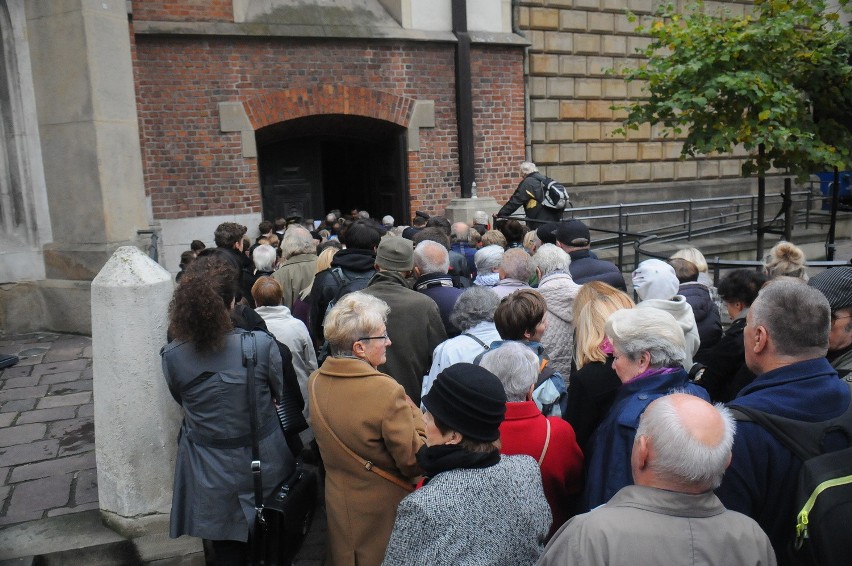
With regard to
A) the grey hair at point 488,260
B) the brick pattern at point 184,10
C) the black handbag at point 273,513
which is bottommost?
the black handbag at point 273,513

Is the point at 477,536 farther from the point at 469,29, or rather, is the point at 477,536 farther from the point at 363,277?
the point at 469,29

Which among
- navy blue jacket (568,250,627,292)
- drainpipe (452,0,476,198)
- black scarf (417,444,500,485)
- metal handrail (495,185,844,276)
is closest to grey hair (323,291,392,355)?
black scarf (417,444,500,485)

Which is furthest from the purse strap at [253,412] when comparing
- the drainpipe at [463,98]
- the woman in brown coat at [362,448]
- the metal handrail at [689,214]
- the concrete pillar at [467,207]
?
the metal handrail at [689,214]

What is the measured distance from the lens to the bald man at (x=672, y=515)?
180 centimetres

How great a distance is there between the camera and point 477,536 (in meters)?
2.08

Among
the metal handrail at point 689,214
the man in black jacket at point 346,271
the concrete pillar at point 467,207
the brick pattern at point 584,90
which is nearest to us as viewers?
the man in black jacket at point 346,271

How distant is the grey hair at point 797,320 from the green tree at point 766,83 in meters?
5.95

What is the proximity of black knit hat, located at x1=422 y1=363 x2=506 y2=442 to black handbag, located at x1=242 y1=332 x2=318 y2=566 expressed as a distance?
1.26 meters

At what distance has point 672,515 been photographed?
1.85 metres

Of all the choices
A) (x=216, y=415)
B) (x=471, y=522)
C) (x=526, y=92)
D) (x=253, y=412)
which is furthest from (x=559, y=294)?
(x=526, y=92)

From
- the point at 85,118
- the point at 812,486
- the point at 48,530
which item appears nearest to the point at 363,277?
the point at 48,530

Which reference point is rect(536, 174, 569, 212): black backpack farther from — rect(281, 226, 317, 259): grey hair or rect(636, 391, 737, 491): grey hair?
rect(636, 391, 737, 491): grey hair

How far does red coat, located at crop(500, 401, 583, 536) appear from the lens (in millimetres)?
2678

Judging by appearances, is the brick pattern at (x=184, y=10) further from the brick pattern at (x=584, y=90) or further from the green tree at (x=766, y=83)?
the green tree at (x=766, y=83)
